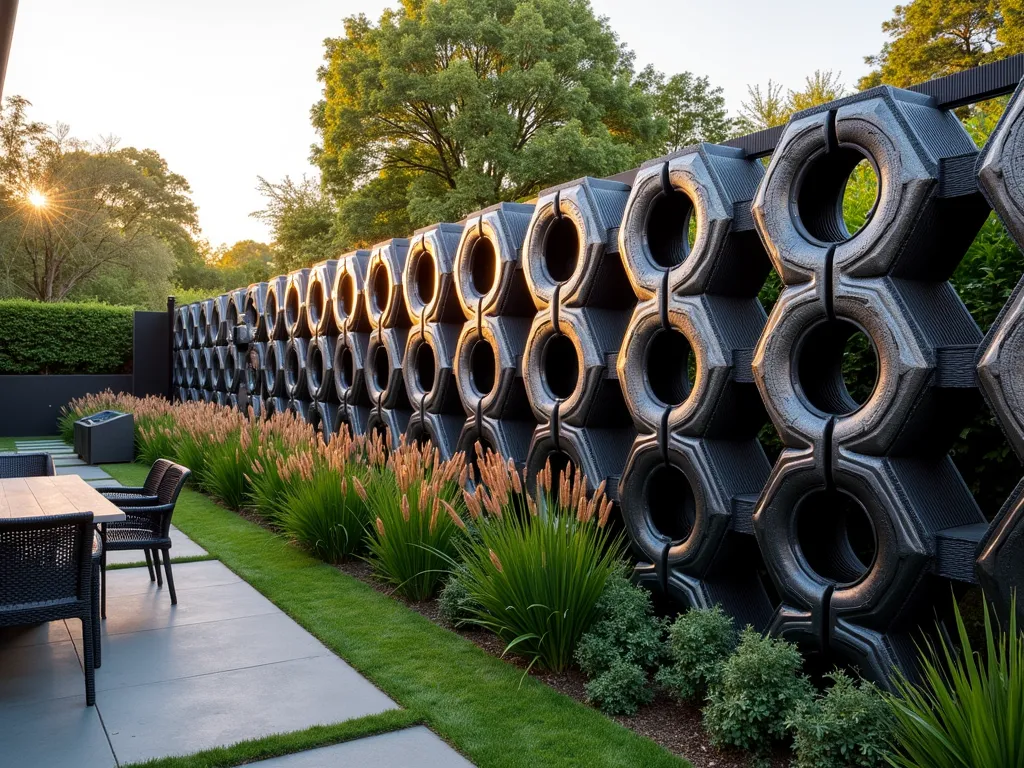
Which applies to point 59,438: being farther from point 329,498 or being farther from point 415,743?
point 415,743

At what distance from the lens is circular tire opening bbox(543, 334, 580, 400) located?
5969 mm

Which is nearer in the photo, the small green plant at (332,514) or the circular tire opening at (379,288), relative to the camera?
the small green plant at (332,514)

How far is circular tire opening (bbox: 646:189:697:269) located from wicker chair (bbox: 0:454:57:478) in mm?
5295

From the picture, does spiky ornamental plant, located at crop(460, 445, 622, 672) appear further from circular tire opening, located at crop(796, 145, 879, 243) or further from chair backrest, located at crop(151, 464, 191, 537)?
chair backrest, located at crop(151, 464, 191, 537)

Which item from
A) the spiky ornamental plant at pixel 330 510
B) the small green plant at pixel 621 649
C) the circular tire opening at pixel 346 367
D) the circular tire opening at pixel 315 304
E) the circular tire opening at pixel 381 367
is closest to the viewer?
the small green plant at pixel 621 649

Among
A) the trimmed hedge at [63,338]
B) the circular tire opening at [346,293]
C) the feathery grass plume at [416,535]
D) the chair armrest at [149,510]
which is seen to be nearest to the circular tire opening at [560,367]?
the feathery grass plume at [416,535]

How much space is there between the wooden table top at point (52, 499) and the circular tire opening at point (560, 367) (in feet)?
9.75

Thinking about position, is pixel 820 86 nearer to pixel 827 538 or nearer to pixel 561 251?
pixel 561 251

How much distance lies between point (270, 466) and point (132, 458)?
A: 24.0 feet

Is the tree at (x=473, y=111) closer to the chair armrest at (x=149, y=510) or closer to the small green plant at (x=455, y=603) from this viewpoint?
the chair armrest at (x=149, y=510)

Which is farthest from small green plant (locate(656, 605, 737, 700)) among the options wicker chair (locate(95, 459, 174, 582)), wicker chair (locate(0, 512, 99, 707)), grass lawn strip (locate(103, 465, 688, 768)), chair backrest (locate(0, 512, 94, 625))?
wicker chair (locate(95, 459, 174, 582))

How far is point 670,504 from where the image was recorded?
5.03m

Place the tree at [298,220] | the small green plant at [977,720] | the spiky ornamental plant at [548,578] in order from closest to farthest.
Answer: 1. the small green plant at [977,720]
2. the spiky ornamental plant at [548,578]
3. the tree at [298,220]

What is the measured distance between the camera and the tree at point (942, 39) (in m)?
26.0
